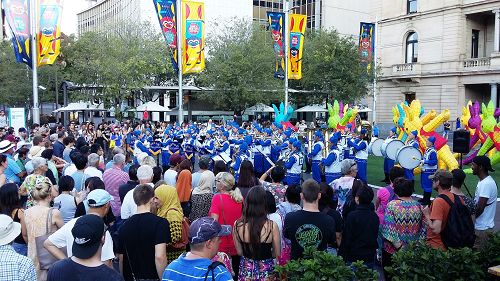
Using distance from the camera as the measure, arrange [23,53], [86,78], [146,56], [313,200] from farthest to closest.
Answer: [146,56]
[86,78]
[23,53]
[313,200]

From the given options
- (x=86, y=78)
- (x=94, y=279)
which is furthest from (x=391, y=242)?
(x=86, y=78)

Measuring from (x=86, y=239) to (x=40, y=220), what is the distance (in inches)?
76.6

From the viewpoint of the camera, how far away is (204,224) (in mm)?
3373

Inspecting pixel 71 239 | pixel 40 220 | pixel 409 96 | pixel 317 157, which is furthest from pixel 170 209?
pixel 409 96

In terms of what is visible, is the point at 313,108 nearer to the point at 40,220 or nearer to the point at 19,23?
the point at 19,23

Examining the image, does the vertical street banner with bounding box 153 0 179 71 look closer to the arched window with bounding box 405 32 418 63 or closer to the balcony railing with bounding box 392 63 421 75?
the balcony railing with bounding box 392 63 421 75

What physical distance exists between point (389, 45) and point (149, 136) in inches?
1182

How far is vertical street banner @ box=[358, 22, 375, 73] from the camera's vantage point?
33.6 m

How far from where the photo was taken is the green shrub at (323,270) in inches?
147

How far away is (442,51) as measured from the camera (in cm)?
3756

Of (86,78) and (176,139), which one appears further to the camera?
(86,78)

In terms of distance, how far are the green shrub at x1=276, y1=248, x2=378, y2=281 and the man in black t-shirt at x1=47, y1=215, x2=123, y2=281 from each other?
1.39 metres

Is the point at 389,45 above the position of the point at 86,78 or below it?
above

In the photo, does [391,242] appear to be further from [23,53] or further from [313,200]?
[23,53]
